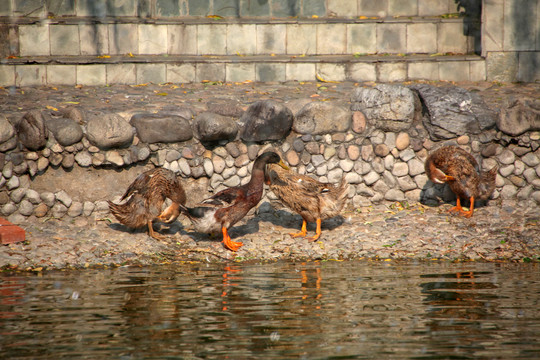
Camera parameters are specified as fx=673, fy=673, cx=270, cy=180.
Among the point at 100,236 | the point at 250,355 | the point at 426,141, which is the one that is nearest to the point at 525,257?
the point at 426,141

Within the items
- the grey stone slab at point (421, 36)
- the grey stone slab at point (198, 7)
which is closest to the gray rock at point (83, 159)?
the grey stone slab at point (198, 7)

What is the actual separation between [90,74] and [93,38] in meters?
0.78

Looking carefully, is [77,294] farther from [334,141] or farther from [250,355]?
[334,141]

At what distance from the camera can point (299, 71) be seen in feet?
42.4

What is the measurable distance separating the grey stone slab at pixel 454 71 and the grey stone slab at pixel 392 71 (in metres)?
0.70

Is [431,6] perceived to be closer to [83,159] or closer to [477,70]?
[477,70]

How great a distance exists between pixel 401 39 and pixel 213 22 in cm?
367

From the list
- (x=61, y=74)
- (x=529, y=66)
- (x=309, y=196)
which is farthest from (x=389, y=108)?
(x=61, y=74)

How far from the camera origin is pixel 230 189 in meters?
9.30

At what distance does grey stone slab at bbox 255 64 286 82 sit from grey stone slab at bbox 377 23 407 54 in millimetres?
1993

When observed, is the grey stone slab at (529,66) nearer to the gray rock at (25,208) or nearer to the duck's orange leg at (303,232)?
the duck's orange leg at (303,232)

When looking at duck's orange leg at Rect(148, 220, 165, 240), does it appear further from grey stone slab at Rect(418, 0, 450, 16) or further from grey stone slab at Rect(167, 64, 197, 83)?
grey stone slab at Rect(418, 0, 450, 16)

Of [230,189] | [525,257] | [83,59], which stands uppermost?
[83,59]

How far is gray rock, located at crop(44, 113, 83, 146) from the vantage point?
970 centimetres
